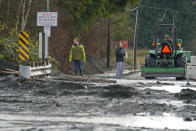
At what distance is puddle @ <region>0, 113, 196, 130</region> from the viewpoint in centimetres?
960

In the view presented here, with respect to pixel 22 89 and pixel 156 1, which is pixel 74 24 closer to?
pixel 22 89

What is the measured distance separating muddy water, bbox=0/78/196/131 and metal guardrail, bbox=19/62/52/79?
4.39 ft

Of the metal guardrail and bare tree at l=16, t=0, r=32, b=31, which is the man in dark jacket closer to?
bare tree at l=16, t=0, r=32, b=31

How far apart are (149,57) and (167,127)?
16.7m

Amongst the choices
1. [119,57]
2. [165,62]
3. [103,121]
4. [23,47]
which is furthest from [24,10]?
[103,121]

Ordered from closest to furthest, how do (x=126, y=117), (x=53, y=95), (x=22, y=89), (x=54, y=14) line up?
(x=126, y=117), (x=53, y=95), (x=22, y=89), (x=54, y=14)

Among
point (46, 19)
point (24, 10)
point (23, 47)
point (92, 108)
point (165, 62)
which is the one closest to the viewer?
point (92, 108)

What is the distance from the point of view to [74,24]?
30547mm

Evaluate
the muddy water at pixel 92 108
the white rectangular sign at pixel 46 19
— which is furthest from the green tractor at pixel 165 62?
the muddy water at pixel 92 108

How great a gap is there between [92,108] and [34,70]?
27.5 feet

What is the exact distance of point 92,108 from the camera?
12.2 meters

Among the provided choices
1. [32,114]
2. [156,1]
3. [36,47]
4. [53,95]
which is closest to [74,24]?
[36,47]

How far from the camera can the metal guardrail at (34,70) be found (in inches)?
762

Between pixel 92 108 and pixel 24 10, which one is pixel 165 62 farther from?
pixel 92 108
